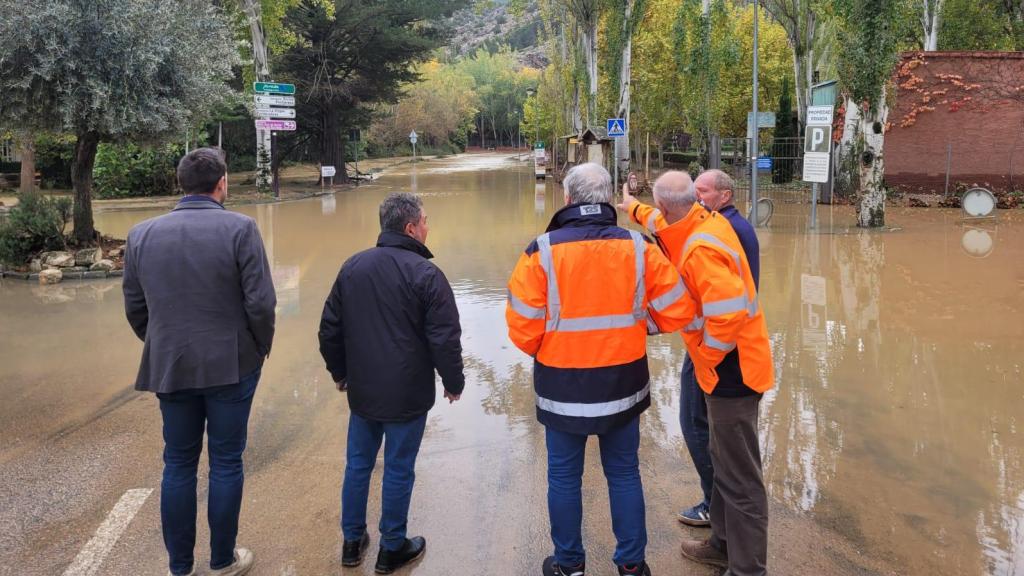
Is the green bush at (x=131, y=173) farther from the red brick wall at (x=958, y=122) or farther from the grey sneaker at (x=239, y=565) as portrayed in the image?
the grey sneaker at (x=239, y=565)

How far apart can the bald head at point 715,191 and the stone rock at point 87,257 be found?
11297 millimetres

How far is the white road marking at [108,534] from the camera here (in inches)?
143

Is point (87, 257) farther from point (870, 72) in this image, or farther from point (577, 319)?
point (870, 72)

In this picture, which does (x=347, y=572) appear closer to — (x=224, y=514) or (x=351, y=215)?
(x=224, y=514)

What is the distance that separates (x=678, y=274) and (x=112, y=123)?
35.9ft

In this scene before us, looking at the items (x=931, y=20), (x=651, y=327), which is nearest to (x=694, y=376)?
(x=651, y=327)

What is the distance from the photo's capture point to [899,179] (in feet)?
76.2

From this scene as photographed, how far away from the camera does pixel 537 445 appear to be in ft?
17.0

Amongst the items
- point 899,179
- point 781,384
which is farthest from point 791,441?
point 899,179

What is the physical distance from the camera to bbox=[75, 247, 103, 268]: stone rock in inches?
481

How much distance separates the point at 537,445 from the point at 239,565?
217cm

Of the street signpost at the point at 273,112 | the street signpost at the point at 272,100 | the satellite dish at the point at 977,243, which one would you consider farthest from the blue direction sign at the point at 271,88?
the satellite dish at the point at 977,243

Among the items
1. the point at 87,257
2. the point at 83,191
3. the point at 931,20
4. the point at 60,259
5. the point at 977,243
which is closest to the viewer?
the point at 60,259

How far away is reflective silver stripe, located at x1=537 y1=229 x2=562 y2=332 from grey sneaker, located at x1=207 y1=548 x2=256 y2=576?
182 cm
